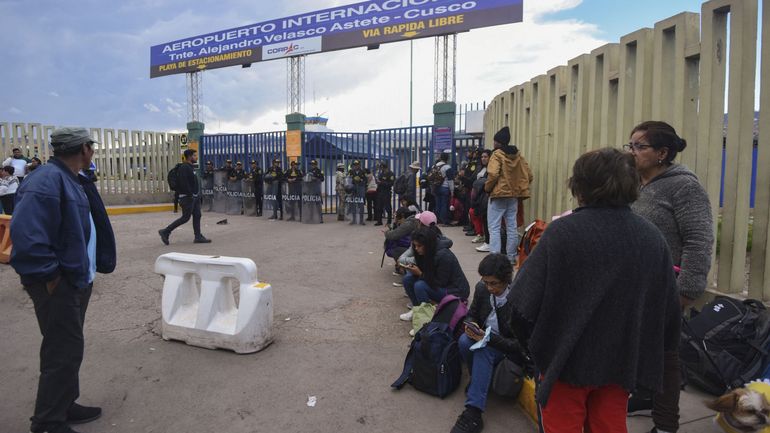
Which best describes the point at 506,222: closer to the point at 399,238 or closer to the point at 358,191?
the point at 399,238

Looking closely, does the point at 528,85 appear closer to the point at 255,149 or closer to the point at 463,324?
the point at 463,324

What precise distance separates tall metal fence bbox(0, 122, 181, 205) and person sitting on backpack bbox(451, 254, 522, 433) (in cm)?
1553

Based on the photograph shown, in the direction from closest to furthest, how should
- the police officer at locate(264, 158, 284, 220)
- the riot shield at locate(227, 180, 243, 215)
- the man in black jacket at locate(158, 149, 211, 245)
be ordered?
the man in black jacket at locate(158, 149, 211, 245) → the police officer at locate(264, 158, 284, 220) → the riot shield at locate(227, 180, 243, 215)

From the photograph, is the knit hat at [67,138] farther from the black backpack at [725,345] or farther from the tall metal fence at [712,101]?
the tall metal fence at [712,101]

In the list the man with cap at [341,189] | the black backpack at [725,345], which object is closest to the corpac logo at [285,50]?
the man with cap at [341,189]

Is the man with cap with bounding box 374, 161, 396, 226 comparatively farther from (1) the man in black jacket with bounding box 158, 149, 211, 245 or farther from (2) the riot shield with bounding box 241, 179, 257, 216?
(1) the man in black jacket with bounding box 158, 149, 211, 245

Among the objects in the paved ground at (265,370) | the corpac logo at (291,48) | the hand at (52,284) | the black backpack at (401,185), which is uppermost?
the corpac logo at (291,48)

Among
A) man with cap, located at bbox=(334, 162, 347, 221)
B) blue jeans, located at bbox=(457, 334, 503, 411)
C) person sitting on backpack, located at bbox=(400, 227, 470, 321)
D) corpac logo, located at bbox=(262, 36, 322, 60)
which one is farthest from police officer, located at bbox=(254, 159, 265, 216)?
blue jeans, located at bbox=(457, 334, 503, 411)

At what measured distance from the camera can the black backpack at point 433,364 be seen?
3.40 meters

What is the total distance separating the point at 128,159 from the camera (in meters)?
16.3

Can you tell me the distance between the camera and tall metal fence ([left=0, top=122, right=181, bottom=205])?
14328 mm

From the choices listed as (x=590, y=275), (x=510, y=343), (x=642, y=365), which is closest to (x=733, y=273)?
(x=510, y=343)

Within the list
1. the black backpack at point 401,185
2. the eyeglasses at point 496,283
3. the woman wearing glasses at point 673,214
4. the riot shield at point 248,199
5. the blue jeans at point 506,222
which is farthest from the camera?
the riot shield at point 248,199

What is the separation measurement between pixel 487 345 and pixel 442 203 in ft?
26.9
